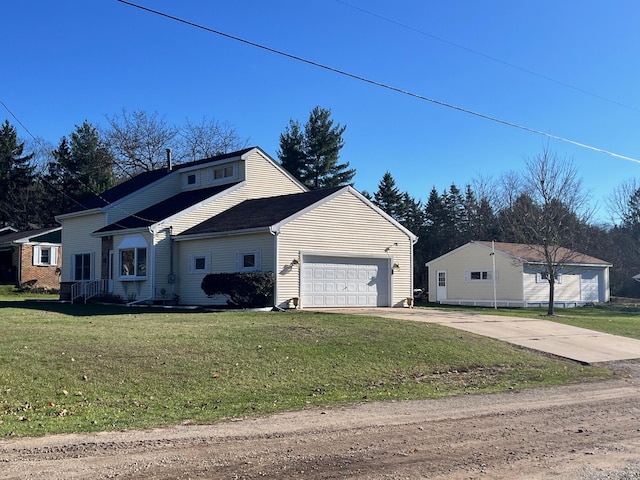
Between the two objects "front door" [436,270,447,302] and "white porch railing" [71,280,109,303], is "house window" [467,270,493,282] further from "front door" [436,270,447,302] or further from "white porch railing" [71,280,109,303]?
"white porch railing" [71,280,109,303]

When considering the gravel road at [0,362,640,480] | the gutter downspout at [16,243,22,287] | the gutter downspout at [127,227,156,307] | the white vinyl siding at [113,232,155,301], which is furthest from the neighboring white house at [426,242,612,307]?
the gravel road at [0,362,640,480]

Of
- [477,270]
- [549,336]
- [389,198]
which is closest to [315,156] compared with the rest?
[389,198]

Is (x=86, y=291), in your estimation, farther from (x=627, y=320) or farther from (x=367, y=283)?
(x=627, y=320)

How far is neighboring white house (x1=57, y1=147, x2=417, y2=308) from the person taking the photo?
2402 centimetres

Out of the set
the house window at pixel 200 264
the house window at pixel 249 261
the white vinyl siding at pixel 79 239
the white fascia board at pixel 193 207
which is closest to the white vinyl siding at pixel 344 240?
the house window at pixel 249 261

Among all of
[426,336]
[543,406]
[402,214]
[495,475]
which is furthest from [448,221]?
[495,475]

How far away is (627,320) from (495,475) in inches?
933

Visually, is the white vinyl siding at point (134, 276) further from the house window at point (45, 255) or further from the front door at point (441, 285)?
the front door at point (441, 285)

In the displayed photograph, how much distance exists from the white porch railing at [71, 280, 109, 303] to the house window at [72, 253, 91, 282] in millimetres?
1268

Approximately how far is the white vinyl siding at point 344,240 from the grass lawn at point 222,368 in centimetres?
485

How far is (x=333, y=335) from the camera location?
52.9 feet

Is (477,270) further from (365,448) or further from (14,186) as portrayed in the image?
(14,186)

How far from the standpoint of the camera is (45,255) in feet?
133

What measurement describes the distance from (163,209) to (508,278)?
20.5m
